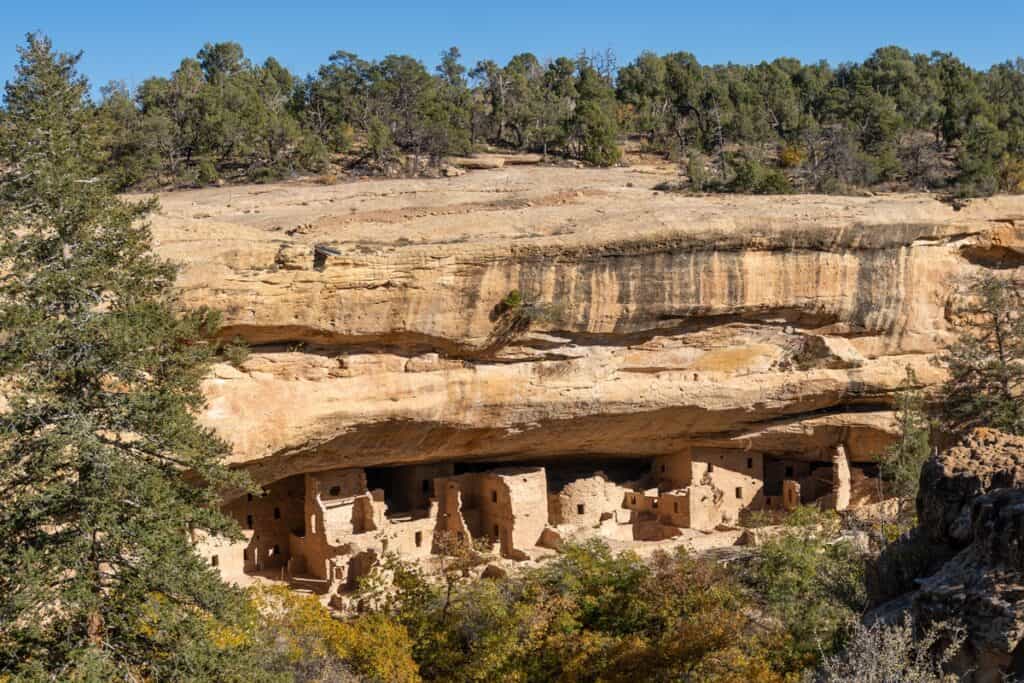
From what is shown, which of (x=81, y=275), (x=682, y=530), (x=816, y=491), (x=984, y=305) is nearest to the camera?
(x=81, y=275)

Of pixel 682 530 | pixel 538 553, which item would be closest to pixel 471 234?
pixel 538 553

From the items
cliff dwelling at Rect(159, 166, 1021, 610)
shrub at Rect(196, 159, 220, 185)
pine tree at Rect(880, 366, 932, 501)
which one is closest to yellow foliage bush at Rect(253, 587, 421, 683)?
cliff dwelling at Rect(159, 166, 1021, 610)

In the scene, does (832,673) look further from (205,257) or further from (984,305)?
(984,305)

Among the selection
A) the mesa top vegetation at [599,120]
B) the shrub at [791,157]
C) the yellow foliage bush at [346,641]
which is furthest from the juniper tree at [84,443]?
the shrub at [791,157]

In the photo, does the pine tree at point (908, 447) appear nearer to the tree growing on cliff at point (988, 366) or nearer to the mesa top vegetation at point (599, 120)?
the tree growing on cliff at point (988, 366)

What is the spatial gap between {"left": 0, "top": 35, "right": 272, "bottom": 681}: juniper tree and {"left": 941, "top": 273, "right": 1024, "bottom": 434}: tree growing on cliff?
14.0 m

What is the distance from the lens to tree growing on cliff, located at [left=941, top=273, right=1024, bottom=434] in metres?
19.8

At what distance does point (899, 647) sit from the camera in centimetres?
755

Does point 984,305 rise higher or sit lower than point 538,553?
higher

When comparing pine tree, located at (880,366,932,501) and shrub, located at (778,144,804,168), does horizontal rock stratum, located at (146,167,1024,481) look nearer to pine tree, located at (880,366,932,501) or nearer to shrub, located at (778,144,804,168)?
pine tree, located at (880,366,932,501)

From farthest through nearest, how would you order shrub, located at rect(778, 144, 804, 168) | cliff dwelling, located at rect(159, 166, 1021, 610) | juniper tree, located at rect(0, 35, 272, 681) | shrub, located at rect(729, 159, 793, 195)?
shrub, located at rect(778, 144, 804, 168) → shrub, located at rect(729, 159, 793, 195) → cliff dwelling, located at rect(159, 166, 1021, 610) → juniper tree, located at rect(0, 35, 272, 681)

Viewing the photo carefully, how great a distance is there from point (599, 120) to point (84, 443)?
25.2 metres

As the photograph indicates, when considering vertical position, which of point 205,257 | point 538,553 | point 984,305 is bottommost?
point 538,553

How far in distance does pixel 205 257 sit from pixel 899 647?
463 inches
